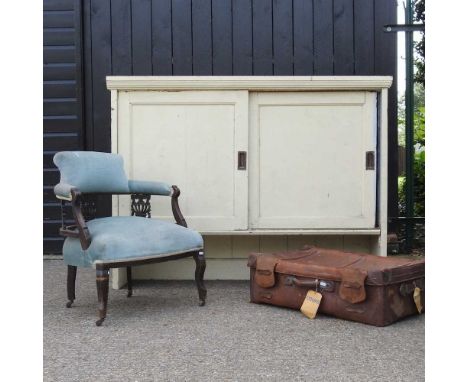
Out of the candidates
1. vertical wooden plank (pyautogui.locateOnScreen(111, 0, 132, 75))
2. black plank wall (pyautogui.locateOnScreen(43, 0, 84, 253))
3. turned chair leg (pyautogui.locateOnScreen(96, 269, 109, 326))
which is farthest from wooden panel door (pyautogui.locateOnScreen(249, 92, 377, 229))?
black plank wall (pyautogui.locateOnScreen(43, 0, 84, 253))

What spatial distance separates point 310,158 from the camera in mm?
3258

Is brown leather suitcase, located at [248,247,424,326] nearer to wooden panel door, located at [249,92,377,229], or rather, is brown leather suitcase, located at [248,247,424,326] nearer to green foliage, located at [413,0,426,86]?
wooden panel door, located at [249,92,377,229]

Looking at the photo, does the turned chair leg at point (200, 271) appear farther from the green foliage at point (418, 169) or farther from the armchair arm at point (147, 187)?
the green foliage at point (418, 169)

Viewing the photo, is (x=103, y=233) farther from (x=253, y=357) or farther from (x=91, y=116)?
(x=91, y=116)

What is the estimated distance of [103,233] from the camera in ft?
8.19

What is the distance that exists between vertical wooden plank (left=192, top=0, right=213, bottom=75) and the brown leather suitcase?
1.90 metres

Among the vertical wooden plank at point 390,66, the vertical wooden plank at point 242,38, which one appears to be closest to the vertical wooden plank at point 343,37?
the vertical wooden plank at point 390,66

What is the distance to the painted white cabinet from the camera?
10.6 ft

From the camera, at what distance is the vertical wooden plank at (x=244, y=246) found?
11.8 feet

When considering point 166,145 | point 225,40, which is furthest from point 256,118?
point 225,40

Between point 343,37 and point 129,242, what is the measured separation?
102 inches

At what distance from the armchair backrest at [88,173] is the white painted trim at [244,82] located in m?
0.52

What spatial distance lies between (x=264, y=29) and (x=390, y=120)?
1230mm

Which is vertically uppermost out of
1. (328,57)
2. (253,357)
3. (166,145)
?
(328,57)
